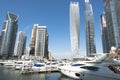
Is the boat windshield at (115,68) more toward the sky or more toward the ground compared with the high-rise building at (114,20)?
more toward the ground

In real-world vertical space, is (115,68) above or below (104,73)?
above

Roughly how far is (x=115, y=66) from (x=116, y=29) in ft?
459

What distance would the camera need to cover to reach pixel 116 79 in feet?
78.1

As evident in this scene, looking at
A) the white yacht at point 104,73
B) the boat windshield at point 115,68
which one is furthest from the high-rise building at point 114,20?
the boat windshield at point 115,68

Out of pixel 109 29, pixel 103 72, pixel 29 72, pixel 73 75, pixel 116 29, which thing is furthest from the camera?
pixel 109 29

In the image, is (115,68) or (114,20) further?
(114,20)

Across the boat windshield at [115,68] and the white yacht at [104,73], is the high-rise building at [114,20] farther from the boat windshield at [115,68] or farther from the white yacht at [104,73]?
the boat windshield at [115,68]

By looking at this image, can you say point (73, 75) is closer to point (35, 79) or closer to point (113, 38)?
point (35, 79)

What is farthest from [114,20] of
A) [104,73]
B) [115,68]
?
[104,73]

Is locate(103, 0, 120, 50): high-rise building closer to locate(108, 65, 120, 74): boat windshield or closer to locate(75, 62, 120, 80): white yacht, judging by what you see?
locate(75, 62, 120, 80): white yacht

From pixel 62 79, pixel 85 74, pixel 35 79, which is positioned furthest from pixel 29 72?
pixel 85 74

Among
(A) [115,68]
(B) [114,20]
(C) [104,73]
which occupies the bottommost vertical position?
(C) [104,73]

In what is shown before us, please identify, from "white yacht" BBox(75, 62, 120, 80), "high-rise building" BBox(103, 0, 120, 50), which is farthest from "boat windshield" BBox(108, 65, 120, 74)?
"high-rise building" BBox(103, 0, 120, 50)

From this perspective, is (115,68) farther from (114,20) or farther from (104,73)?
(114,20)
